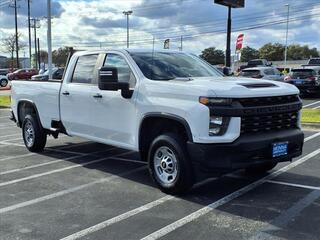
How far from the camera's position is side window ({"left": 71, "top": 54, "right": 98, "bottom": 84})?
7962 millimetres

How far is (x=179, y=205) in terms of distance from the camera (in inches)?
231

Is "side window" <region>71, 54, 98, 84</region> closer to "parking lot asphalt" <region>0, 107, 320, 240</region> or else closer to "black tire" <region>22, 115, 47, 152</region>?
"parking lot asphalt" <region>0, 107, 320, 240</region>

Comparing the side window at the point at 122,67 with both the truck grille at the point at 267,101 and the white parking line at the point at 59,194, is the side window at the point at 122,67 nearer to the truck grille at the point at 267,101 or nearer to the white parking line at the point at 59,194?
the white parking line at the point at 59,194

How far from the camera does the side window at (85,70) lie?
7.96 m

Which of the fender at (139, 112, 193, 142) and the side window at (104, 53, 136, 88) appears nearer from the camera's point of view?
the fender at (139, 112, 193, 142)

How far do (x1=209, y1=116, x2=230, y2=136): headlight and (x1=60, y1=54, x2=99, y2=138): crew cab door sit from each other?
253 cm

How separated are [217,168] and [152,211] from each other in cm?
93

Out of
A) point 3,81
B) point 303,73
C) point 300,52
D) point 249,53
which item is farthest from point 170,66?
point 300,52

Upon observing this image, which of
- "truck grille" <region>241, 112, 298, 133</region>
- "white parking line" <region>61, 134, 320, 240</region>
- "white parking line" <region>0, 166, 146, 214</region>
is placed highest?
"truck grille" <region>241, 112, 298, 133</region>

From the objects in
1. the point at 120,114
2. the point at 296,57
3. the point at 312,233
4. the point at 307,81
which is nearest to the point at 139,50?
the point at 120,114

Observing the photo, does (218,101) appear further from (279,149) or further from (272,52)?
(272,52)

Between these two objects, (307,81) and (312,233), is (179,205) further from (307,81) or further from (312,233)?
(307,81)

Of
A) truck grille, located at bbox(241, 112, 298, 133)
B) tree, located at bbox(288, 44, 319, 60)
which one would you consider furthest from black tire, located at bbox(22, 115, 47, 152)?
tree, located at bbox(288, 44, 319, 60)

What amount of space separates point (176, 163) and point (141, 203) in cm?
67
